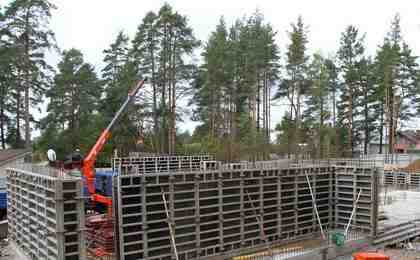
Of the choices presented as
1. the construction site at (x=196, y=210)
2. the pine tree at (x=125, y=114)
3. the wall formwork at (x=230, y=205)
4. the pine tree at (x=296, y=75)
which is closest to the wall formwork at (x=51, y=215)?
the construction site at (x=196, y=210)

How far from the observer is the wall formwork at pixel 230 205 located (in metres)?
12.5

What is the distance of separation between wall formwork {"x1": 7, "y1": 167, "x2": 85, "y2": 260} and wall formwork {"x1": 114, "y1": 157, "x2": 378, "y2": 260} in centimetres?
154

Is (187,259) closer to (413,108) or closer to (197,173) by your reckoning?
(197,173)

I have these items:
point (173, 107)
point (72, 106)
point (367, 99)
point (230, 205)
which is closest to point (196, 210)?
point (230, 205)

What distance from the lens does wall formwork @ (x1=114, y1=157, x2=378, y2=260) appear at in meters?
12.5

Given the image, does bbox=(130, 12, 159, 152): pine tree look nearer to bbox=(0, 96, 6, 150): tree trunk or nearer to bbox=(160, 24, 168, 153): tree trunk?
bbox=(160, 24, 168, 153): tree trunk

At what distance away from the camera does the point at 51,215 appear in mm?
11445

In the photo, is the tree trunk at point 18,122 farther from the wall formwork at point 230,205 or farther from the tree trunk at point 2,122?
the wall formwork at point 230,205

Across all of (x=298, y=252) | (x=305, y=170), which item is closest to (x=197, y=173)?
(x=298, y=252)

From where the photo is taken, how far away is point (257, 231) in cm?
1531

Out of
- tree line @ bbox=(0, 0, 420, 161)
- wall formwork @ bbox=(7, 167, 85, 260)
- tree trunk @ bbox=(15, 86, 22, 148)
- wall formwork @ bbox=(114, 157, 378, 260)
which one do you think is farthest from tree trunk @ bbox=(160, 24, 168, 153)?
wall formwork @ bbox=(7, 167, 85, 260)

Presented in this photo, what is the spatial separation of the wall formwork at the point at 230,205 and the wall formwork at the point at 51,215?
1.54 metres

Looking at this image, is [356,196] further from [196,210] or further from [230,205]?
[196,210]

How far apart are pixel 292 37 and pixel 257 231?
1041 inches
